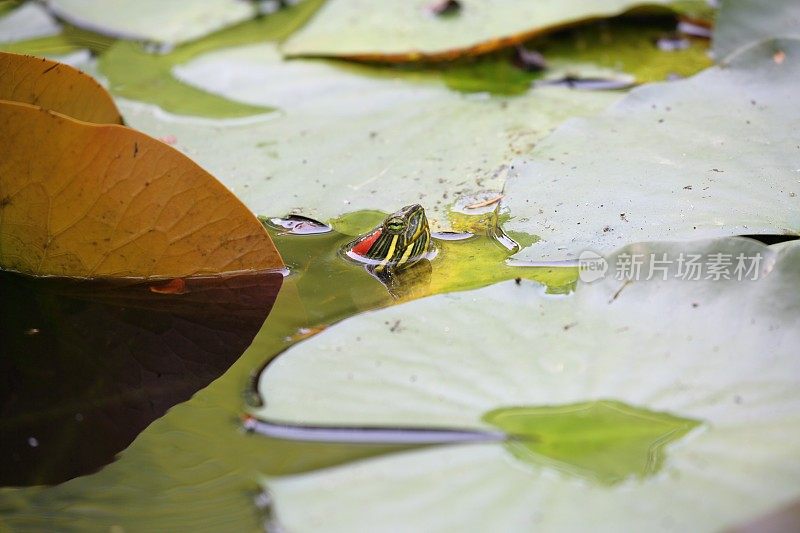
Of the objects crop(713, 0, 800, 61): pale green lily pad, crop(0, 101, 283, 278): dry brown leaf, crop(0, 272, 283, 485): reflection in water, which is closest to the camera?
crop(0, 272, 283, 485): reflection in water

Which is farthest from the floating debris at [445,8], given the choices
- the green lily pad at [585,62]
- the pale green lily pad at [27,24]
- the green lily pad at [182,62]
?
the pale green lily pad at [27,24]

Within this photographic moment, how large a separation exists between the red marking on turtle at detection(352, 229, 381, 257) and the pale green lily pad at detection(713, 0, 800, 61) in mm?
1689

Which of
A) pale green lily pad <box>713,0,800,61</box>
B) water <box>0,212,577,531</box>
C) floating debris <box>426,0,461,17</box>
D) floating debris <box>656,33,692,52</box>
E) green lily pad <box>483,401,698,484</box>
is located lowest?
water <box>0,212,577,531</box>

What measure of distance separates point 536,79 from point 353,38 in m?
0.81

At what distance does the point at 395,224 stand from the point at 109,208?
808 millimetres

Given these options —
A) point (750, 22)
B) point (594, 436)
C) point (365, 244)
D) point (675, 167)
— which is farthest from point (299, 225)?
point (750, 22)

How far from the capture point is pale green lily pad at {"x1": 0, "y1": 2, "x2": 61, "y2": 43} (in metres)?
4.04

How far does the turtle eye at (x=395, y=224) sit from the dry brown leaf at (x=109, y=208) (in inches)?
13.4

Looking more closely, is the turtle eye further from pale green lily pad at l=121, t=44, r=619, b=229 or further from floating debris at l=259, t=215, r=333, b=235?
floating debris at l=259, t=215, r=333, b=235

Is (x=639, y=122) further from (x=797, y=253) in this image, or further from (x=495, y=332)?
(x=495, y=332)

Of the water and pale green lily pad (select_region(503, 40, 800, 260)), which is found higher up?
pale green lily pad (select_region(503, 40, 800, 260))

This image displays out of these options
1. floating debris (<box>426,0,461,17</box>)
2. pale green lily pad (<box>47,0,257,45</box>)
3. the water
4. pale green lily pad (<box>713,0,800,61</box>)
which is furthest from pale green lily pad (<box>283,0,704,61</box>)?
the water

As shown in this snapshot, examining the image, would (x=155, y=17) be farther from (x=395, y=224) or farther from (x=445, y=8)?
(x=395, y=224)

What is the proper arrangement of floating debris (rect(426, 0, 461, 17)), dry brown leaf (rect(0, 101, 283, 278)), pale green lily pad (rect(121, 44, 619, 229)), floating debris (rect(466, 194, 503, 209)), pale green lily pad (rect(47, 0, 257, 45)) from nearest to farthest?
dry brown leaf (rect(0, 101, 283, 278)), floating debris (rect(466, 194, 503, 209)), pale green lily pad (rect(121, 44, 619, 229)), floating debris (rect(426, 0, 461, 17)), pale green lily pad (rect(47, 0, 257, 45))
